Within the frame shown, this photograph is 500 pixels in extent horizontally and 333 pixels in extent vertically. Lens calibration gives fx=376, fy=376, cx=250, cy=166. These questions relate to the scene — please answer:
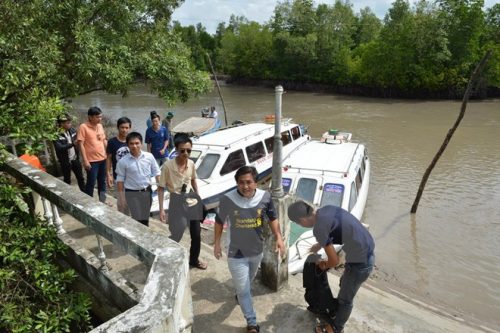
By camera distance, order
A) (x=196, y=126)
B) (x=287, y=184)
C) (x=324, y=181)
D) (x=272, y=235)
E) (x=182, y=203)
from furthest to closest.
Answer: (x=196, y=126)
(x=287, y=184)
(x=324, y=181)
(x=182, y=203)
(x=272, y=235)

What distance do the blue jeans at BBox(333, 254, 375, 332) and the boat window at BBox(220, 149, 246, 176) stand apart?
667cm

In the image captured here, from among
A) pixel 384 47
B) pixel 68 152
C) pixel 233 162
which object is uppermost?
pixel 384 47

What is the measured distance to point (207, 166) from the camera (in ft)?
33.5

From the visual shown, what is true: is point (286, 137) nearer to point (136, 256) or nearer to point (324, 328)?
point (324, 328)

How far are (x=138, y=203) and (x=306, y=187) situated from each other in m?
4.81

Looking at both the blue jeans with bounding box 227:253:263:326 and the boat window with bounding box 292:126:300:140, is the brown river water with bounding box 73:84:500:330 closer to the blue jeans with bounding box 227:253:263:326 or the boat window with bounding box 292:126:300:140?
the boat window with bounding box 292:126:300:140

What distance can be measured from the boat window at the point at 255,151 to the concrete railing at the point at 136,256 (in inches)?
310

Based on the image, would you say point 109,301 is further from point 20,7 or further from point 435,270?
point 435,270

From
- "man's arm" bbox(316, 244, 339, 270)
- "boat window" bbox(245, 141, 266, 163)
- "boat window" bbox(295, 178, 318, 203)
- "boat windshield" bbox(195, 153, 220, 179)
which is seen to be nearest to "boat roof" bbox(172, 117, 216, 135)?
"boat window" bbox(245, 141, 266, 163)

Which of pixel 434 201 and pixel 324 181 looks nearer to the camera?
pixel 324 181

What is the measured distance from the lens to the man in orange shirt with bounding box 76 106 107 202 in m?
5.54

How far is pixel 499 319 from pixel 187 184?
6.58m

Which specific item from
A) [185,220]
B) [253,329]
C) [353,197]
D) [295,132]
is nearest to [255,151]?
[295,132]

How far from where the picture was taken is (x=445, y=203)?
12484 millimetres
